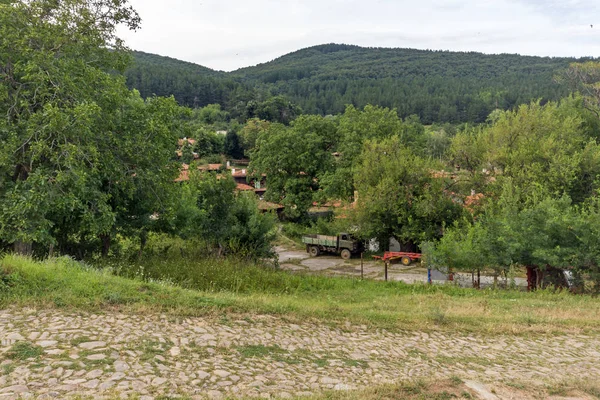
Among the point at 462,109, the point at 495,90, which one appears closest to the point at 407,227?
the point at 462,109

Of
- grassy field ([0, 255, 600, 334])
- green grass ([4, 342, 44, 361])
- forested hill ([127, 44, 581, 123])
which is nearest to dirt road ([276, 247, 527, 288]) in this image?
grassy field ([0, 255, 600, 334])

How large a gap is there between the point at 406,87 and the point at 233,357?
15158cm

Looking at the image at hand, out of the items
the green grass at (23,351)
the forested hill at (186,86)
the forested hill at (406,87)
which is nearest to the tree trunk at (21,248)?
the green grass at (23,351)

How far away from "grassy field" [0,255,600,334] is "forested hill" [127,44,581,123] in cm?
9026

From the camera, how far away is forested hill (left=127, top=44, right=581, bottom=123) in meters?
115

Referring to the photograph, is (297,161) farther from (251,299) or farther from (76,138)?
(251,299)

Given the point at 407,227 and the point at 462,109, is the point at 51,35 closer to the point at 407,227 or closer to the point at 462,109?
the point at 407,227

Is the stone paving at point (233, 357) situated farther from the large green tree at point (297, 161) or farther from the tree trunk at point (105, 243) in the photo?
the large green tree at point (297, 161)

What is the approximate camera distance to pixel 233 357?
6184mm

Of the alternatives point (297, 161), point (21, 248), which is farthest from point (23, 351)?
point (297, 161)

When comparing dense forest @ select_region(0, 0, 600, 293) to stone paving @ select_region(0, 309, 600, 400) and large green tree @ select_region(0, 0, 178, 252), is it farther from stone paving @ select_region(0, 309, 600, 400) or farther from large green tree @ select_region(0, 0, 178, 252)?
stone paving @ select_region(0, 309, 600, 400)

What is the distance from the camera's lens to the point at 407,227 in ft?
85.5

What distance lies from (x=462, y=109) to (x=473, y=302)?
392 feet

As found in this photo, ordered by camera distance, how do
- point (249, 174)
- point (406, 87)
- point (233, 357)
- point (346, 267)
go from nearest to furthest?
point (233, 357), point (346, 267), point (249, 174), point (406, 87)
